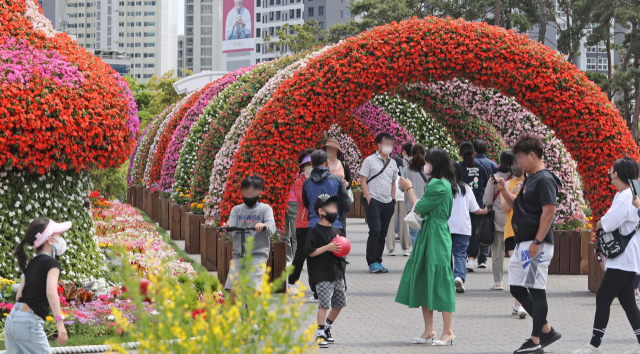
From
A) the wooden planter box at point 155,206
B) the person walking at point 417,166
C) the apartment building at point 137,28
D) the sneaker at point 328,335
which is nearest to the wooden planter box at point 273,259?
the person walking at point 417,166

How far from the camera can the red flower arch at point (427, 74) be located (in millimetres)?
9938

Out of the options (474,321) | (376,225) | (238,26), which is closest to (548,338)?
(474,321)

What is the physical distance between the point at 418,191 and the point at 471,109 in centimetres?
480

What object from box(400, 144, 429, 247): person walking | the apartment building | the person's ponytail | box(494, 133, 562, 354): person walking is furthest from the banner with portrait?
the person's ponytail

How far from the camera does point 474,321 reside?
8.14 meters

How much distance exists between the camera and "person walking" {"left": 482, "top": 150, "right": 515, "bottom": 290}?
32.4 ft

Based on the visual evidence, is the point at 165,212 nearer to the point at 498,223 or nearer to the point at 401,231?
the point at 401,231

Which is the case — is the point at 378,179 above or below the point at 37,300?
above

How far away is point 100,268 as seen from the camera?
8867mm

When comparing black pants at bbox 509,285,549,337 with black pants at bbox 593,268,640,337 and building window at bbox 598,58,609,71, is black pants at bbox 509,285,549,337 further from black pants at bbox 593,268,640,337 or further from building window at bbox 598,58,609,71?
building window at bbox 598,58,609,71

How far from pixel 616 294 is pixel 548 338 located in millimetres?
686

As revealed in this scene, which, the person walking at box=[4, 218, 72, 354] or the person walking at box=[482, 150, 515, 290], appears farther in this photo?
the person walking at box=[482, 150, 515, 290]

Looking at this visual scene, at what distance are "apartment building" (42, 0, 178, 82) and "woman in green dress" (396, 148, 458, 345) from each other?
15235 cm

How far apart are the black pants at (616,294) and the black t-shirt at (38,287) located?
4402mm
